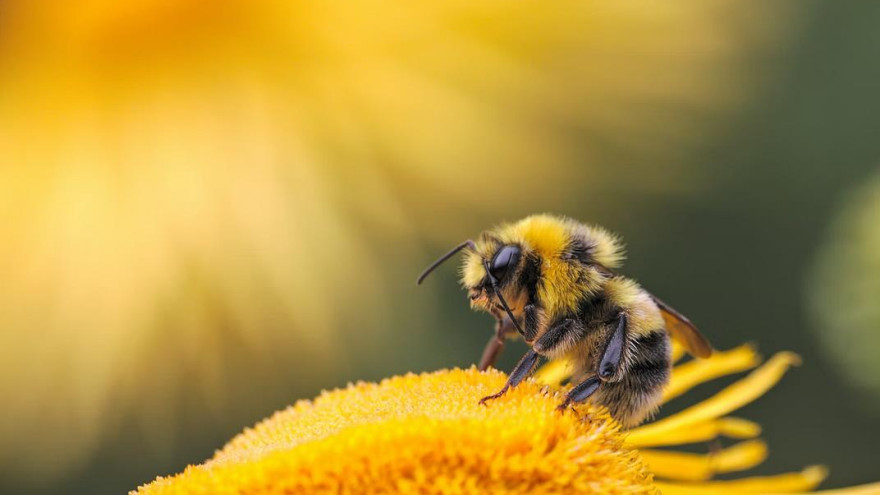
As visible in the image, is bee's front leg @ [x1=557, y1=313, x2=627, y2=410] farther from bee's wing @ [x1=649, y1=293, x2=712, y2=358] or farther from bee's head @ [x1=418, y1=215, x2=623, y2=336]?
bee's wing @ [x1=649, y1=293, x2=712, y2=358]

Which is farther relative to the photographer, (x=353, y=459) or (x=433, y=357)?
(x=433, y=357)

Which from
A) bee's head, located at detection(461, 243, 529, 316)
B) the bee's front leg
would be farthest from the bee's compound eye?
the bee's front leg

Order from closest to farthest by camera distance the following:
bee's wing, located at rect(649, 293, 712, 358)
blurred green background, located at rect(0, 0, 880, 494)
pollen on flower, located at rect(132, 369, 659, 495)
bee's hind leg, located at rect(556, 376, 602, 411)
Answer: pollen on flower, located at rect(132, 369, 659, 495), bee's hind leg, located at rect(556, 376, 602, 411), bee's wing, located at rect(649, 293, 712, 358), blurred green background, located at rect(0, 0, 880, 494)

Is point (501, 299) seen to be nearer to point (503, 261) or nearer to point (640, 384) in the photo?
point (503, 261)

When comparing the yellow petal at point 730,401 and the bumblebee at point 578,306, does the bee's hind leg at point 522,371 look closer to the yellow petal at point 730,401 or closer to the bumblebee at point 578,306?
the bumblebee at point 578,306

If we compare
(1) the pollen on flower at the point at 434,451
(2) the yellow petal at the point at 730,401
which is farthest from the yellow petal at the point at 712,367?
(1) the pollen on flower at the point at 434,451

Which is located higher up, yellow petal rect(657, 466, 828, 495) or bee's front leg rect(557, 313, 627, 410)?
bee's front leg rect(557, 313, 627, 410)

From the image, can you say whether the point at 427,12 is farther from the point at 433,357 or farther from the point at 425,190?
the point at 433,357

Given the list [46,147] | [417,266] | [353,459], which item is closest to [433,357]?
[417,266]
